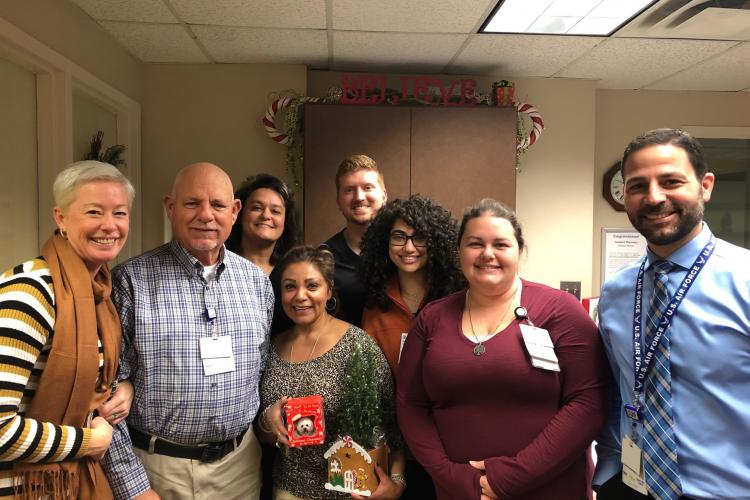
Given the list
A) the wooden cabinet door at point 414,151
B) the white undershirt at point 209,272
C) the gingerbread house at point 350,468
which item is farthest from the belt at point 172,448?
the wooden cabinet door at point 414,151

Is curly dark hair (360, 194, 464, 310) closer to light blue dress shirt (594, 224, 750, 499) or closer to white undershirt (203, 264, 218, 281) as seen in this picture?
white undershirt (203, 264, 218, 281)

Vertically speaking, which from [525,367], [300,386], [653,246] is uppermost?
[653,246]

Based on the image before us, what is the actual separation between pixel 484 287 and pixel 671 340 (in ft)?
1.71

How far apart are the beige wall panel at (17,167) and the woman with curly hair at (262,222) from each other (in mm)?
997

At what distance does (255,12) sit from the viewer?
2875 millimetres

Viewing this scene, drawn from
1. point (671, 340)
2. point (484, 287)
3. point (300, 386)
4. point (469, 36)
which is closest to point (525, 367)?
point (484, 287)

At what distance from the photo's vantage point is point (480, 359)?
1.53 meters

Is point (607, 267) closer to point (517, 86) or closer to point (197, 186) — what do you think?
point (517, 86)

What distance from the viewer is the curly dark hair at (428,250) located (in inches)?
78.0

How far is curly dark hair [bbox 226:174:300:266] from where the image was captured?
2496 millimetres

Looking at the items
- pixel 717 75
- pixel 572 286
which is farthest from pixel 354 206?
pixel 717 75

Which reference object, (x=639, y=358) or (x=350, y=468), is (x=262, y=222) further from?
(x=639, y=358)

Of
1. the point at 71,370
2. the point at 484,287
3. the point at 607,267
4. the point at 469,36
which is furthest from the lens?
the point at 607,267

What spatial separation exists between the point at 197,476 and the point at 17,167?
1787mm
